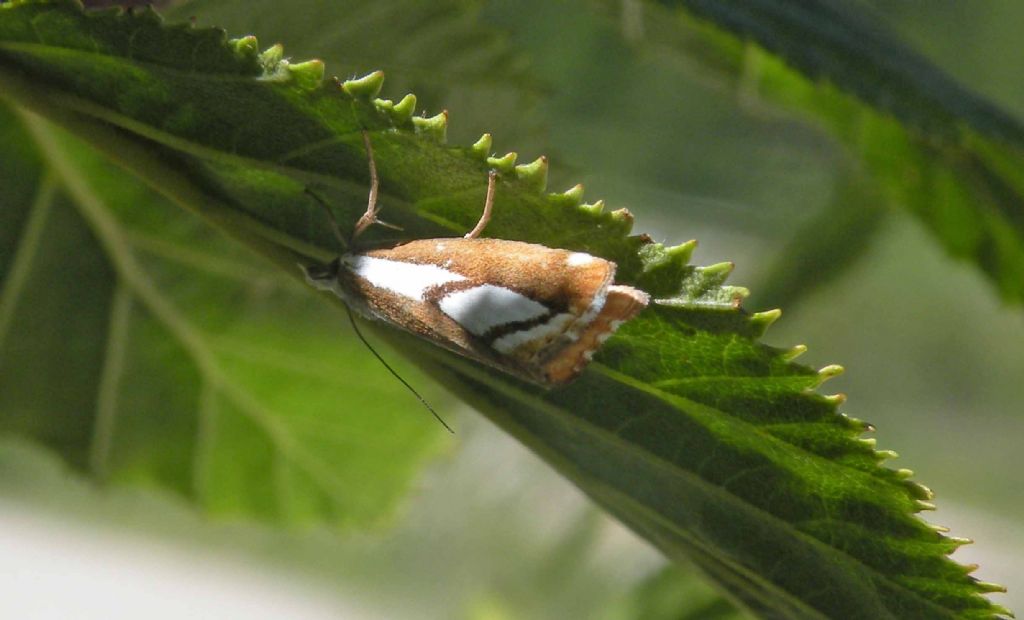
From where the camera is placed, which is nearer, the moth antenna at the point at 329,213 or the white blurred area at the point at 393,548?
the moth antenna at the point at 329,213

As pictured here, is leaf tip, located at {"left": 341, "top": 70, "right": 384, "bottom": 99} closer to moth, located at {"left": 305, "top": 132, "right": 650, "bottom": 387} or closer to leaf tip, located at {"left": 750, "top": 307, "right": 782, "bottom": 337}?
moth, located at {"left": 305, "top": 132, "right": 650, "bottom": 387}

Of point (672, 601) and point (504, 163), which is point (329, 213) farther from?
point (672, 601)

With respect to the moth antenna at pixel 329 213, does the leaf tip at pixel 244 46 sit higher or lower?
higher

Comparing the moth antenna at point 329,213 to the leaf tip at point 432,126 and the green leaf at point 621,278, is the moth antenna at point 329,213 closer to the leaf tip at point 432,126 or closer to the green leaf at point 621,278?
the green leaf at point 621,278

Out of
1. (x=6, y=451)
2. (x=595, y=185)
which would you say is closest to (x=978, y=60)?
(x=595, y=185)

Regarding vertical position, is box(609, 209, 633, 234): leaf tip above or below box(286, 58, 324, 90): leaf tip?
below

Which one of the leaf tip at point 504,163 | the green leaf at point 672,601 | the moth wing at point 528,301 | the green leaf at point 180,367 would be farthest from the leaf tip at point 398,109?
the green leaf at point 672,601

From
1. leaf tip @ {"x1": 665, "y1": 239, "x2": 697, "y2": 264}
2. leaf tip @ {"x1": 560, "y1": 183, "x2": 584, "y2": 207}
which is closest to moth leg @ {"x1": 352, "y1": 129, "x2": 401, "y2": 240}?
leaf tip @ {"x1": 560, "y1": 183, "x2": 584, "y2": 207}
